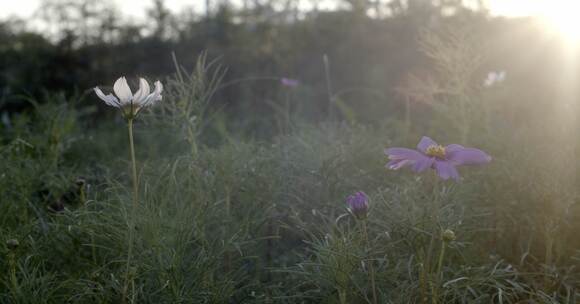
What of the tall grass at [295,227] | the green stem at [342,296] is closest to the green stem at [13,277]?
the tall grass at [295,227]

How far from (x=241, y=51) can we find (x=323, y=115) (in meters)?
1.32

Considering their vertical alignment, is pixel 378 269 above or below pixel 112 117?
above

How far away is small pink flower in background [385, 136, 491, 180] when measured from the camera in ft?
4.48

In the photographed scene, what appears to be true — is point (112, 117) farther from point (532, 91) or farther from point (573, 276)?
point (573, 276)

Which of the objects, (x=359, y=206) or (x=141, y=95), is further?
(x=141, y=95)

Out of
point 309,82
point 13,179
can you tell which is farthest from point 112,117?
point 13,179

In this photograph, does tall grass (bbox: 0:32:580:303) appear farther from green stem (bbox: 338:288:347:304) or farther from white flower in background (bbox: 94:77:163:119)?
white flower in background (bbox: 94:77:163:119)

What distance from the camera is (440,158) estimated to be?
1.43 metres

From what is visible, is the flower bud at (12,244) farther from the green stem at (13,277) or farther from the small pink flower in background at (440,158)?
the small pink flower in background at (440,158)

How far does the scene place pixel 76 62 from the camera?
648 cm

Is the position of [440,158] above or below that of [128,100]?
below

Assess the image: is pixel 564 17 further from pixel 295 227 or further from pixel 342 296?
pixel 342 296

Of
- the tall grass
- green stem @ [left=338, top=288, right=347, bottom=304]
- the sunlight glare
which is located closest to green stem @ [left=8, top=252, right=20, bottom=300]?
the tall grass

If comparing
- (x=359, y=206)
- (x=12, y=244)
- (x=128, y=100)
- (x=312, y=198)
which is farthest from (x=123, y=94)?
(x=312, y=198)
